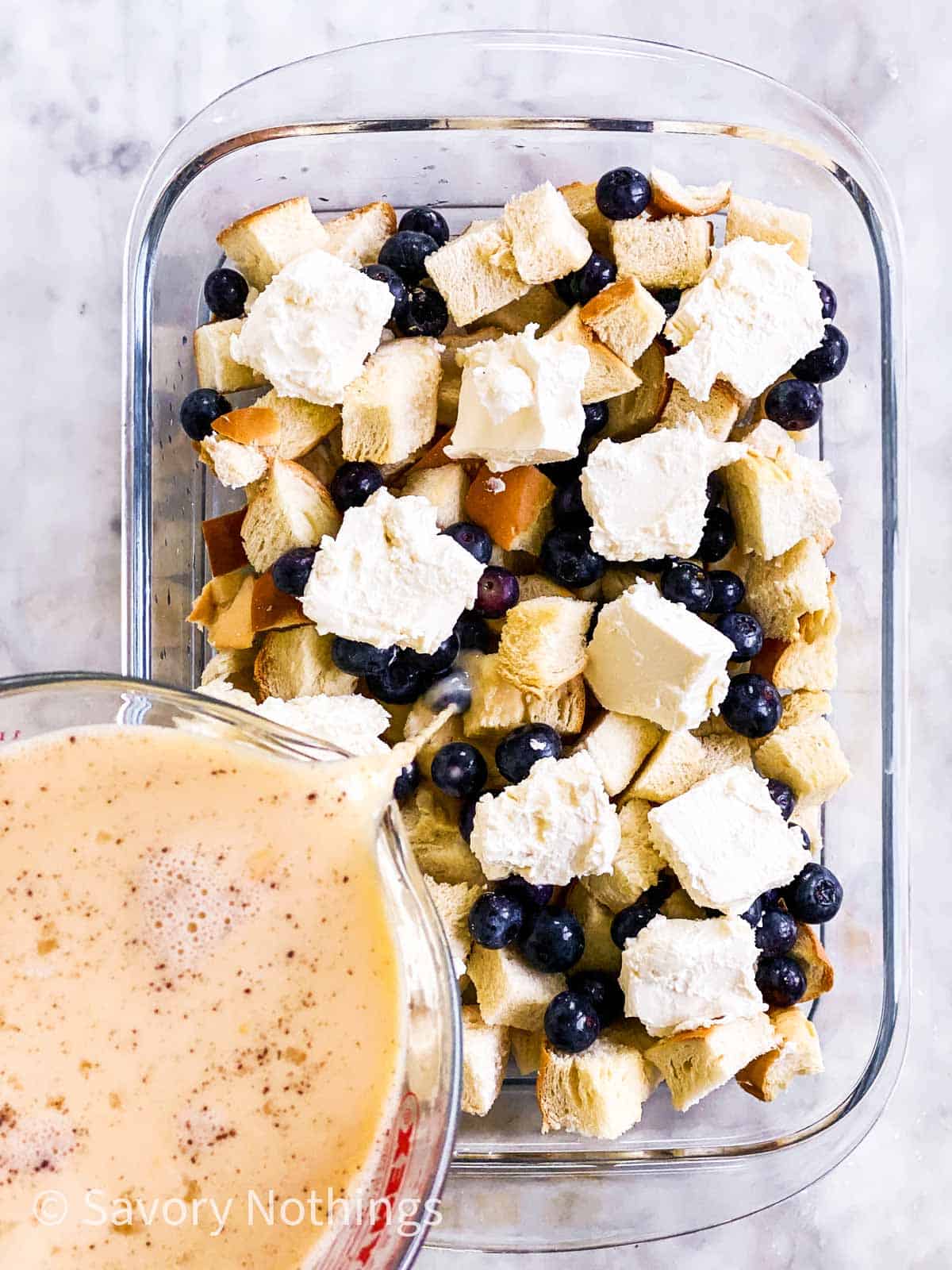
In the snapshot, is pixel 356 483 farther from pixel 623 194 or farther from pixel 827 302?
pixel 827 302

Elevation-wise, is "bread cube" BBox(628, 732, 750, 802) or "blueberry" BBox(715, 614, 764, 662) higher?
"blueberry" BBox(715, 614, 764, 662)

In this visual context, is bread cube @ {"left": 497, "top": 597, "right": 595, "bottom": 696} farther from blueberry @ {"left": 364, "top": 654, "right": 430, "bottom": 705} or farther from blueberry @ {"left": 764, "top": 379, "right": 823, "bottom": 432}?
blueberry @ {"left": 764, "top": 379, "right": 823, "bottom": 432}

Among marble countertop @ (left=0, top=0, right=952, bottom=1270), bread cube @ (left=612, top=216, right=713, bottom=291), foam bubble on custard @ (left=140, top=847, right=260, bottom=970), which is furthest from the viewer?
marble countertop @ (left=0, top=0, right=952, bottom=1270)

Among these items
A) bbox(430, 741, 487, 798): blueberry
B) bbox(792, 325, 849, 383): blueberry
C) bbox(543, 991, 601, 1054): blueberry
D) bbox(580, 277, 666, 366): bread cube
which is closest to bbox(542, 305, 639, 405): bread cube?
bbox(580, 277, 666, 366): bread cube

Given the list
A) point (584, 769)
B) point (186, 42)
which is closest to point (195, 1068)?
point (584, 769)

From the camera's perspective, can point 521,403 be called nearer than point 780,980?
Yes

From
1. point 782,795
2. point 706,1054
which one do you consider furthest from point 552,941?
point 782,795

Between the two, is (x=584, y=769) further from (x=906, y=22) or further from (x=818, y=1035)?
(x=906, y=22)

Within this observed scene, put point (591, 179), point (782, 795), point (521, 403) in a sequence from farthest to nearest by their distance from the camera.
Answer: point (591, 179), point (782, 795), point (521, 403)
